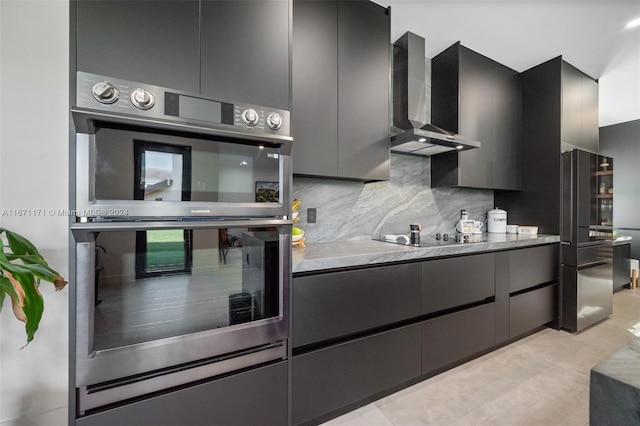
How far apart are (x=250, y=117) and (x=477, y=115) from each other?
2402 mm

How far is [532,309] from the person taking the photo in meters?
2.39

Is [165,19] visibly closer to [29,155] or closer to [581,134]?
[29,155]

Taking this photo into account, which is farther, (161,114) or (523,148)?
(523,148)

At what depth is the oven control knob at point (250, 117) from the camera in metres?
1.12

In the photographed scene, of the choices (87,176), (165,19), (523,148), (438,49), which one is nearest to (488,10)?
(438,49)

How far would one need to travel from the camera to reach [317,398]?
1.33m

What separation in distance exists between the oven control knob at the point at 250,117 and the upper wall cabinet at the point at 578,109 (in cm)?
311

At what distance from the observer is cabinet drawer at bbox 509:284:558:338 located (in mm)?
2237

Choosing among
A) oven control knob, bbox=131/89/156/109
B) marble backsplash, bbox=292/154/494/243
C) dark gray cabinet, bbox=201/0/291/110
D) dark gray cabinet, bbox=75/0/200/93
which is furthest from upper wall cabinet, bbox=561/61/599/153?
oven control knob, bbox=131/89/156/109

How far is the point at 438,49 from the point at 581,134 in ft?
6.23

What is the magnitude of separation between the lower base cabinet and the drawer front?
6.37ft

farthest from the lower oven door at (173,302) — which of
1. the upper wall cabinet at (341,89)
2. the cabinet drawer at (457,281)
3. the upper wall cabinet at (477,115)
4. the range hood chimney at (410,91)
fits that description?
the upper wall cabinet at (477,115)

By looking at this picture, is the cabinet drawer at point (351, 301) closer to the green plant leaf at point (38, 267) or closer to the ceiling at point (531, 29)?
the green plant leaf at point (38, 267)

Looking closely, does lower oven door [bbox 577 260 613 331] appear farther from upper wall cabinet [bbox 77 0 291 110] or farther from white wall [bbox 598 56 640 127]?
upper wall cabinet [bbox 77 0 291 110]
